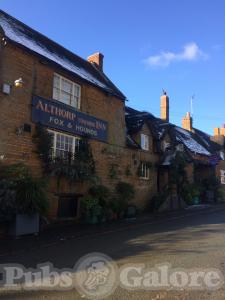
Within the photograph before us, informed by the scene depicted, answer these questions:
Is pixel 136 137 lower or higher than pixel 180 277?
higher

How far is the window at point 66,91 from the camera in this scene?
52.2 ft

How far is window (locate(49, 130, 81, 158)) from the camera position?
15375 mm

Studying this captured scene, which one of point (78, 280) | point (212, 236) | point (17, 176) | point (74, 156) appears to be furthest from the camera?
point (74, 156)

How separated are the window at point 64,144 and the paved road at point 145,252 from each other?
4.71 meters

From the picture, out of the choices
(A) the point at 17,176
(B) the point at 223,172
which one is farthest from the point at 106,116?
(B) the point at 223,172

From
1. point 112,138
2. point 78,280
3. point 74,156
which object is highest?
point 112,138

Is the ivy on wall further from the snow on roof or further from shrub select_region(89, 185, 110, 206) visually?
the snow on roof

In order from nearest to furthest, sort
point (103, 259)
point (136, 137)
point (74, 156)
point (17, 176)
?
point (103, 259) < point (17, 176) < point (74, 156) < point (136, 137)

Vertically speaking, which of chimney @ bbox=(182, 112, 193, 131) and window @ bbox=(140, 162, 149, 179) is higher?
chimney @ bbox=(182, 112, 193, 131)

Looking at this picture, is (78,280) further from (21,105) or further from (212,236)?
(21,105)

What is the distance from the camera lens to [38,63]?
15.0 meters

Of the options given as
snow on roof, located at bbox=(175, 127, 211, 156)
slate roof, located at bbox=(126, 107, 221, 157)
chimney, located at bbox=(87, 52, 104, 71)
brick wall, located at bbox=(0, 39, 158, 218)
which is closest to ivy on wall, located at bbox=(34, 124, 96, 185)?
brick wall, located at bbox=(0, 39, 158, 218)

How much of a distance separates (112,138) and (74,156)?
11.4ft

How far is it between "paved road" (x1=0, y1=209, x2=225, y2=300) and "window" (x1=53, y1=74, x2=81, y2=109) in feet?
22.6
